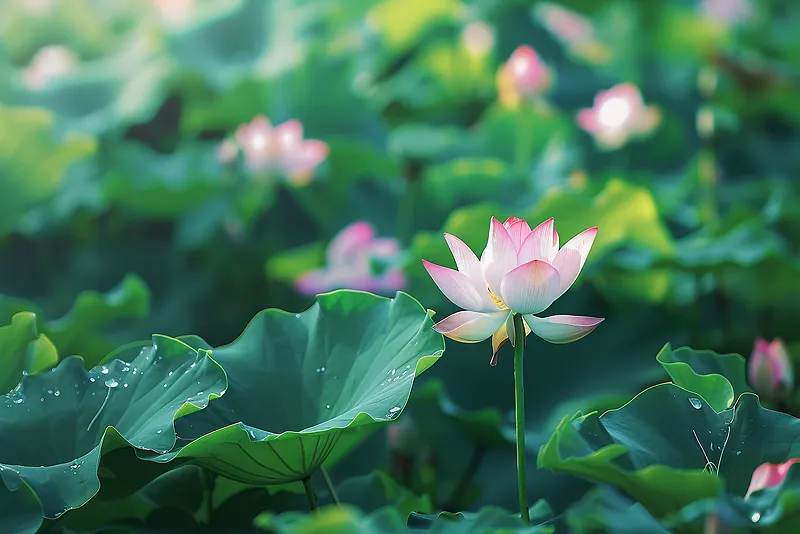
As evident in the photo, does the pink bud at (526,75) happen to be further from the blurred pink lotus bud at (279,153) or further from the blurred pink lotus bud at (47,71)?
the blurred pink lotus bud at (47,71)

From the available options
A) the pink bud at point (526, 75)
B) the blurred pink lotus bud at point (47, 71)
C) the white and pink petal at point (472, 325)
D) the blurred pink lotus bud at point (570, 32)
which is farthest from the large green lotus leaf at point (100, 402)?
the blurred pink lotus bud at point (570, 32)

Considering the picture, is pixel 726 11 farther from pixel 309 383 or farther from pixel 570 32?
pixel 309 383

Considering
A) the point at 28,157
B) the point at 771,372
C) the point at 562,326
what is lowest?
the point at 771,372

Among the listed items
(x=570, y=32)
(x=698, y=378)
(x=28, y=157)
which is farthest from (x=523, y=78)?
(x=698, y=378)

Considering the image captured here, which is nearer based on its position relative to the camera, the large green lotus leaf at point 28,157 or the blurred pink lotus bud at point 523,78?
the large green lotus leaf at point 28,157

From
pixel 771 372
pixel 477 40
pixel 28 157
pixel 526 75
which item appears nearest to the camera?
pixel 771 372

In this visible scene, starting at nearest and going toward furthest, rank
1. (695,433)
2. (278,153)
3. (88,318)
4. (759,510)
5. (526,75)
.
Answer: (759,510) < (695,433) < (88,318) < (278,153) < (526,75)
